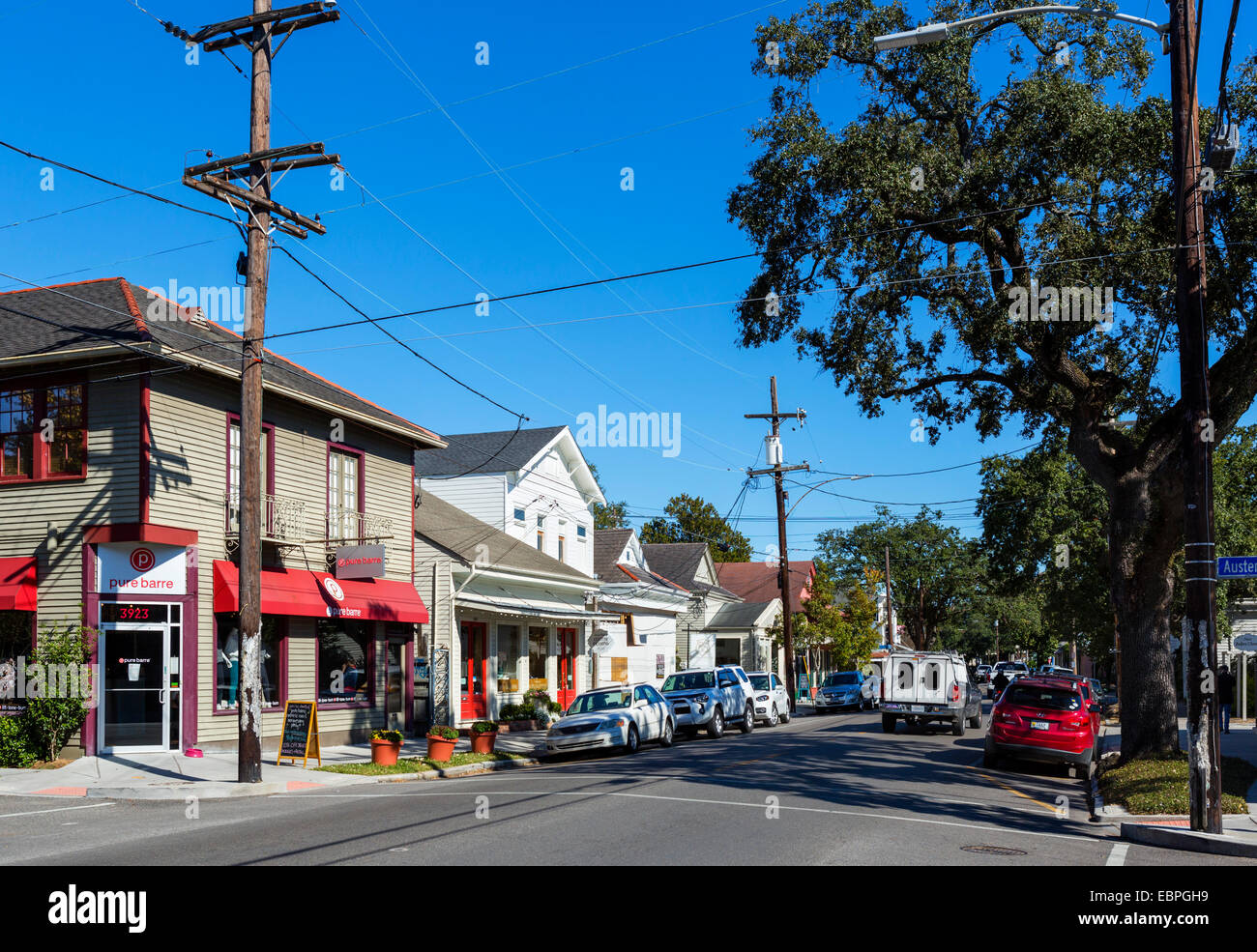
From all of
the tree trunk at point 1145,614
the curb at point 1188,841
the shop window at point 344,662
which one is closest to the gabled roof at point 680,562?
the shop window at point 344,662

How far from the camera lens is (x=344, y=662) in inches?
974

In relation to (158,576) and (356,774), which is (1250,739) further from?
(158,576)

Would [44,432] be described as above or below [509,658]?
above

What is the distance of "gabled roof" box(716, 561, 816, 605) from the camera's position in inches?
2525

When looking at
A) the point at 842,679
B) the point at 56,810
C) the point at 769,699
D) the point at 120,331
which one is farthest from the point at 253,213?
the point at 842,679

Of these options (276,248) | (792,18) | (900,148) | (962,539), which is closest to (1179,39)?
(900,148)

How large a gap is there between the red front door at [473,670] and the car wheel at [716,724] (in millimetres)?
6248

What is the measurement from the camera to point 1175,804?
13766mm

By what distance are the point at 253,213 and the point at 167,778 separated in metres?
9.04

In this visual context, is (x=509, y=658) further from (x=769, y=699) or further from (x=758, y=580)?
(x=758, y=580)

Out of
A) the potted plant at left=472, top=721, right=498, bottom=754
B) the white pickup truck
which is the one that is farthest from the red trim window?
the white pickup truck

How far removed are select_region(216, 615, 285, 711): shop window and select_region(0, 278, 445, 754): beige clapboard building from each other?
3 centimetres

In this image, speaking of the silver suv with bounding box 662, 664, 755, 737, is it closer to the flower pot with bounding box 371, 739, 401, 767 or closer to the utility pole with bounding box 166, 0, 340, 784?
the flower pot with bounding box 371, 739, 401, 767

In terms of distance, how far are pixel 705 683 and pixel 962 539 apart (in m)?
59.7
